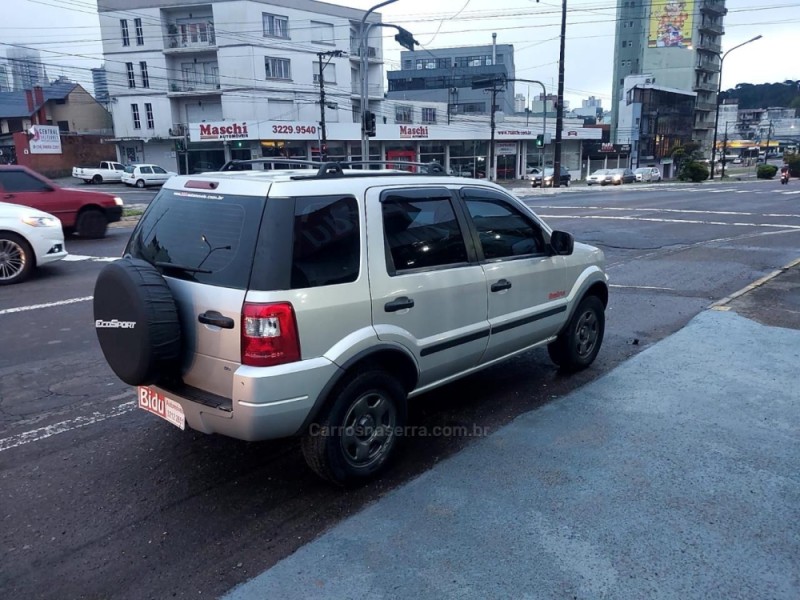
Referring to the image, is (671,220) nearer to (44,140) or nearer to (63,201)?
(63,201)

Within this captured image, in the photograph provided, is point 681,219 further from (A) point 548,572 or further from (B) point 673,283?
(A) point 548,572

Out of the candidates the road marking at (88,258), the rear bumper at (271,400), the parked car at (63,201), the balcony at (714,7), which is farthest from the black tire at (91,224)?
the balcony at (714,7)

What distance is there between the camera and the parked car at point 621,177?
150 feet

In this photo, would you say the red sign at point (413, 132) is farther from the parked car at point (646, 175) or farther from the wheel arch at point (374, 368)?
the wheel arch at point (374, 368)

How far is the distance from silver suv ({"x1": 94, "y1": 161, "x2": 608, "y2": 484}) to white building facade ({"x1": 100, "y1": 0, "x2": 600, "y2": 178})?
43148 mm

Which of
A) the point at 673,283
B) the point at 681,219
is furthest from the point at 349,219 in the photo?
the point at 681,219

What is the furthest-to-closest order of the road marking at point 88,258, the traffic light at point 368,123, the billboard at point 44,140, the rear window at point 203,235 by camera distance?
the billboard at point 44,140, the traffic light at point 368,123, the road marking at point 88,258, the rear window at point 203,235

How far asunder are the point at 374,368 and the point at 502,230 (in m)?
1.68

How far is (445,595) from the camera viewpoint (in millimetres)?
2867

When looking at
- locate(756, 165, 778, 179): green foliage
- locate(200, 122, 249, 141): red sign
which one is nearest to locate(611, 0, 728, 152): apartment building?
locate(756, 165, 778, 179): green foliage

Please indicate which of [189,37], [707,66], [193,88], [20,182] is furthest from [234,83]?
[707,66]

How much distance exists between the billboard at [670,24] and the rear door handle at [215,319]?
98.6 metres

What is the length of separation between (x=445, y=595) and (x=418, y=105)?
61.0 meters

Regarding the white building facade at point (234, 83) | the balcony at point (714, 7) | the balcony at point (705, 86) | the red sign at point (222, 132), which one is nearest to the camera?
the red sign at point (222, 132)
